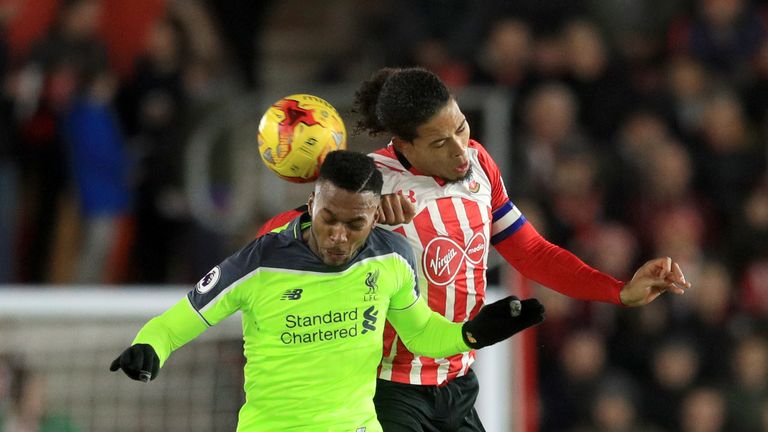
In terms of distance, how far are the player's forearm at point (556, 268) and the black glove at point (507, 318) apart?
1.31ft

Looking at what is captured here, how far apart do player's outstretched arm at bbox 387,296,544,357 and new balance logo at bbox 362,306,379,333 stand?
8cm

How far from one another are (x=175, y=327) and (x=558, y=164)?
4908 millimetres

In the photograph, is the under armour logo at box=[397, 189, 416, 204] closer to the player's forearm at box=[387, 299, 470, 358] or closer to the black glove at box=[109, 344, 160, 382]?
the player's forearm at box=[387, 299, 470, 358]

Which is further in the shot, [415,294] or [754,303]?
[754,303]

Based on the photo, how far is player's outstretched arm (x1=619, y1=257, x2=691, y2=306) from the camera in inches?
155

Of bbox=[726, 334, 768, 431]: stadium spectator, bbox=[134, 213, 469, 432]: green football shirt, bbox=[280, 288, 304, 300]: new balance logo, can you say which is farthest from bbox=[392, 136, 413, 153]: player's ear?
bbox=[726, 334, 768, 431]: stadium spectator

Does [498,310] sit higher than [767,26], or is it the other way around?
[767,26]

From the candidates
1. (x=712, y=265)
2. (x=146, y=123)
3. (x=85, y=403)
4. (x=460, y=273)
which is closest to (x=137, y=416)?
(x=85, y=403)

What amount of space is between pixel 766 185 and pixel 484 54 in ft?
6.39

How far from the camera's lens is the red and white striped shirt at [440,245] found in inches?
160

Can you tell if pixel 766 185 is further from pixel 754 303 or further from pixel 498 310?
pixel 498 310

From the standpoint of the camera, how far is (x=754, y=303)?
8.50 metres

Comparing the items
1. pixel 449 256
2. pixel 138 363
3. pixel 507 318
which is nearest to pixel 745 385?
pixel 449 256

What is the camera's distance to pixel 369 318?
385 cm
